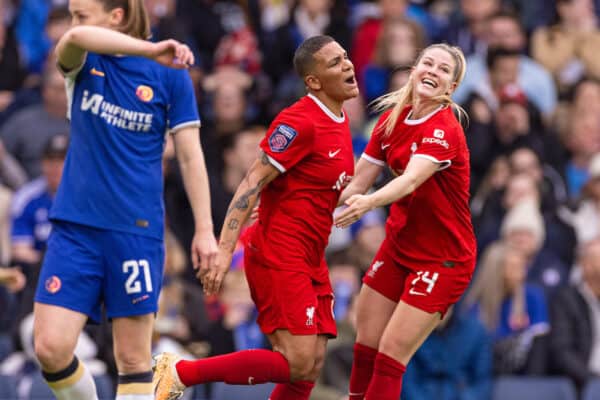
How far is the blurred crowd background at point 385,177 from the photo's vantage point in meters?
10.6

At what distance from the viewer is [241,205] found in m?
7.30

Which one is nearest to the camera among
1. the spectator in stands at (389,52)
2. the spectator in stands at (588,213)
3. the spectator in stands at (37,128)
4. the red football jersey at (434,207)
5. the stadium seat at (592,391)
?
the red football jersey at (434,207)

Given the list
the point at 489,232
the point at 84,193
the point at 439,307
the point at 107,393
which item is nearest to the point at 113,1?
the point at 84,193

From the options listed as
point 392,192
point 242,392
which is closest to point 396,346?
point 392,192

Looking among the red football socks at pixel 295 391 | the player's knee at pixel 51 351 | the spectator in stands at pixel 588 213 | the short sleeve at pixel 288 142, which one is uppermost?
the short sleeve at pixel 288 142

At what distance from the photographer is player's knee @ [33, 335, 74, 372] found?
263 inches

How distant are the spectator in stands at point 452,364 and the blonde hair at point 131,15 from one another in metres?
4.17

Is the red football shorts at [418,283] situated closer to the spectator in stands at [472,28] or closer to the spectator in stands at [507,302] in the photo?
the spectator in stands at [507,302]

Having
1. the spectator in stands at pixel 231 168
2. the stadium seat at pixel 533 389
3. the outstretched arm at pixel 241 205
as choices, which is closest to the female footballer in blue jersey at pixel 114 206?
the outstretched arm at pixel 241 205

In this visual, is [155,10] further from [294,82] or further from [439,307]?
[439,307]

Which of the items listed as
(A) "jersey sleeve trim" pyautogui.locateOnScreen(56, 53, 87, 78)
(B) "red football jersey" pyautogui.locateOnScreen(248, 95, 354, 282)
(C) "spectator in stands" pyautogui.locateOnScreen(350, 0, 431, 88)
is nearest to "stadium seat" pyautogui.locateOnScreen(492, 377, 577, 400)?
(B) "red football jersey" pyautogui.locateOnScreen(248, 95, 354, 282)

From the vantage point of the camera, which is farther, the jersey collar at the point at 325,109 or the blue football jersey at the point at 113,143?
the jersey collar at the point at 325,109

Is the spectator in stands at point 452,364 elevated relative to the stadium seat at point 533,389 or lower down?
elevated

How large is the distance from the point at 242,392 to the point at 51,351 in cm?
404
